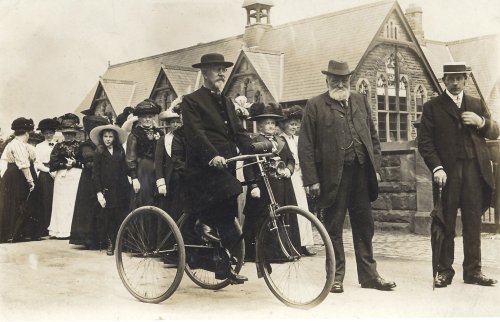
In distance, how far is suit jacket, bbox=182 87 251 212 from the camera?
17.7 feet

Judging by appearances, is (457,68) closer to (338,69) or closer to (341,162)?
(338,69)

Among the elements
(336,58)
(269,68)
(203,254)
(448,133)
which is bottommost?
(203,254)

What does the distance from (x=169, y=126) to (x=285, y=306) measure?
11.8ft

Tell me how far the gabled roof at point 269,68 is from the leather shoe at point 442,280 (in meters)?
15.1

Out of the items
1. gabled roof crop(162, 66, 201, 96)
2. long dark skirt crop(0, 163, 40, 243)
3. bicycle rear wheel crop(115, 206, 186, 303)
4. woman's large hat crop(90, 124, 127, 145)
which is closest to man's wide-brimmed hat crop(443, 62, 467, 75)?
bicycle rear wheel crop(115, 206, 186, 303)

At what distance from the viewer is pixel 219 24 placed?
26.5 feet

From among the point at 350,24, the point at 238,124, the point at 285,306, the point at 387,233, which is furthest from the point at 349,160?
the point at 350,24

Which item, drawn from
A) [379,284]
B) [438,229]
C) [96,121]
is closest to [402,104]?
[96,121]

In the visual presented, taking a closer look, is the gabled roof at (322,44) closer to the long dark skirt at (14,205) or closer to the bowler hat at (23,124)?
the bowler hat at (23,124)

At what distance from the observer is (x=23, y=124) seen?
388 inches

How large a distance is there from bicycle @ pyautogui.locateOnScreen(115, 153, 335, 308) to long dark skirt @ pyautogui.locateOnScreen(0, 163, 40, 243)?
4.60 metres

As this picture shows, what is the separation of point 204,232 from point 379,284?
5.34 feet

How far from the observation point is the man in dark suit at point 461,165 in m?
5.85

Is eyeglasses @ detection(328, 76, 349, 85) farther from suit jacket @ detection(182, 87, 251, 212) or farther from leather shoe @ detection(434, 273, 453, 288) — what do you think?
leather shoe @ detection(434, 273, 453, 288)
